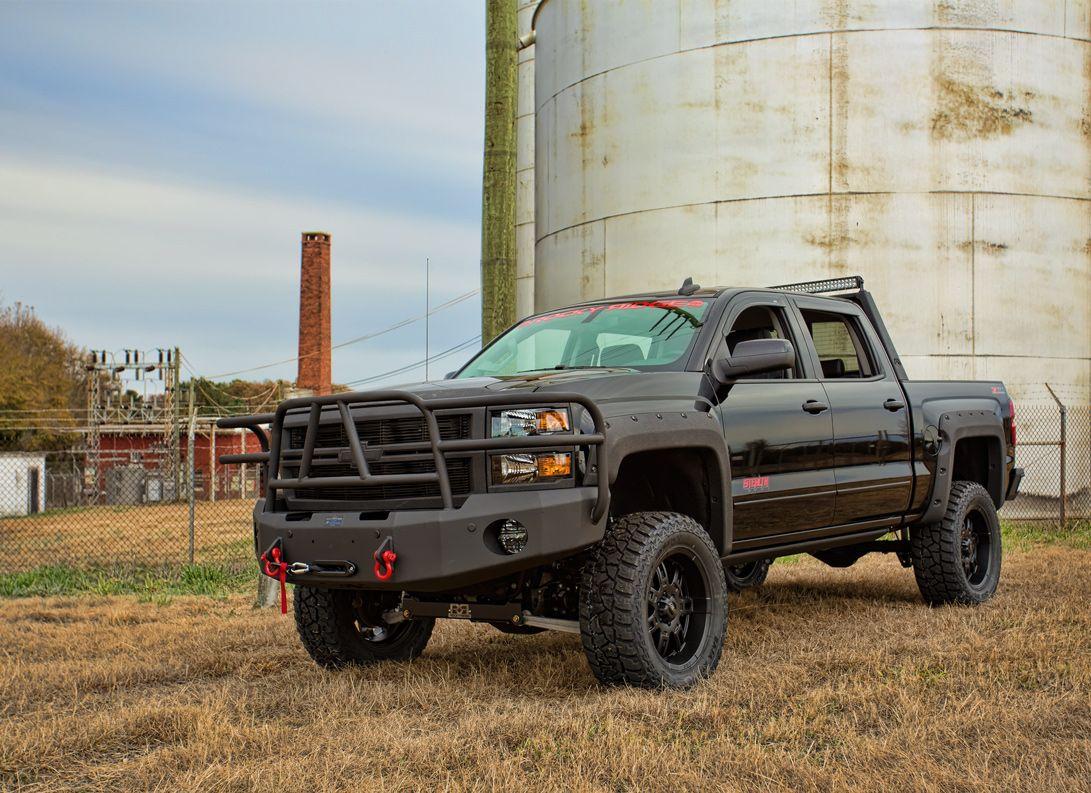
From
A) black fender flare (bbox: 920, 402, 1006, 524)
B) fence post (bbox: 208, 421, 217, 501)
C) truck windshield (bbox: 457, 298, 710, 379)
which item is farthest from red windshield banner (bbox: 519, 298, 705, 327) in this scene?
black fender flare (bbox: 920, 402, 1006, 524)

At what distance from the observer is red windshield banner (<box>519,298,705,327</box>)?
21.7 feet

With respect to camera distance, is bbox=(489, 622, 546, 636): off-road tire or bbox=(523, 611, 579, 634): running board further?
bbox=(489, 622, 546, 636): off-road tire

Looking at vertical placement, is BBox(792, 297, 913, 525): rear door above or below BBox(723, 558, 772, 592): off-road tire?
above

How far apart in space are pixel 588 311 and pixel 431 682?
241cm

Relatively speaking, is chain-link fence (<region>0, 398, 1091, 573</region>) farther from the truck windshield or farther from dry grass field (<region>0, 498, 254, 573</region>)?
the truck windshield

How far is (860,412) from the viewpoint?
7.15 metres

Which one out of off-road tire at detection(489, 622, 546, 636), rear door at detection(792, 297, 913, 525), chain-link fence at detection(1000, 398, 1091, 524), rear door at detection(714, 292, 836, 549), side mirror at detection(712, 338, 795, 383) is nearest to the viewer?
off-road tire at detection(489, 622, 546, 636)

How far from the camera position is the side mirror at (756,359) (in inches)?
230

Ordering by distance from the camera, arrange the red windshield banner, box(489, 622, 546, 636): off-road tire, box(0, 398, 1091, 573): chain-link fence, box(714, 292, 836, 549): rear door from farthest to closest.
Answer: box(0, 398, 1091, 573): chain-link fence < the red windshield banner < box(714, 292, 836, 549): rear door < box(489, 622, 546, 636): off-road tire

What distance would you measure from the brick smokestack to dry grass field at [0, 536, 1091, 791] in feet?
135

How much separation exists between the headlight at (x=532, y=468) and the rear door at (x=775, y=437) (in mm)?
1219

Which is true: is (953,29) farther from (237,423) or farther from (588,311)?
(237,423)

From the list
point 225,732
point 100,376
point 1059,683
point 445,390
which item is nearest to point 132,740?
point 225,732

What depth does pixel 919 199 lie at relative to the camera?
15.1 metres
